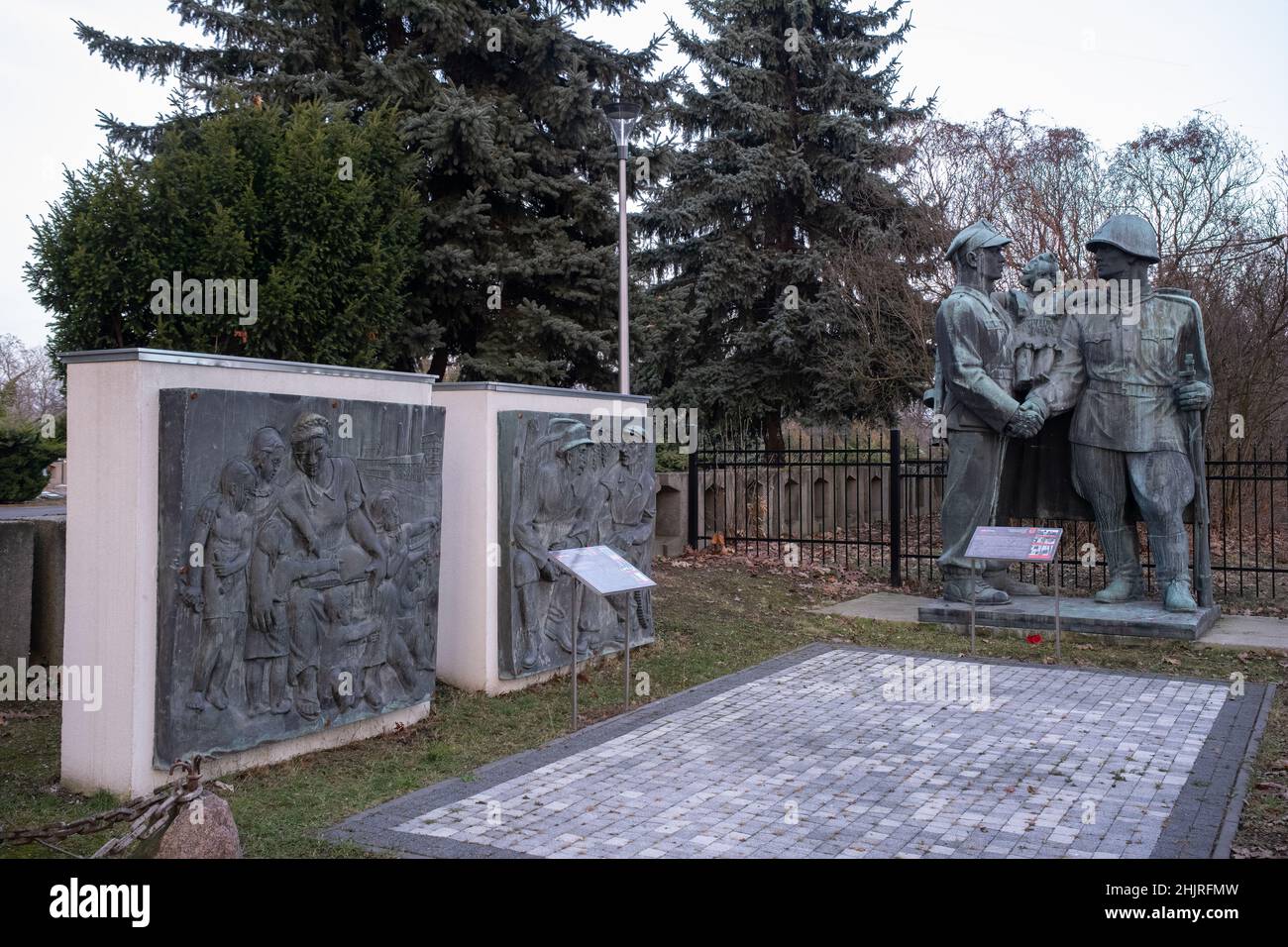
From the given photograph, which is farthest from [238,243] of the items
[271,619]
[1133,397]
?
[1133,397]

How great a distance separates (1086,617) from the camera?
1076 cm

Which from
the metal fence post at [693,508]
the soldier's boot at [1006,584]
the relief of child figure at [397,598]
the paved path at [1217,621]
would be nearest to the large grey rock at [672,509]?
the metal fence post at [693,508]

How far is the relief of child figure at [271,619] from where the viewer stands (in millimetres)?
6090

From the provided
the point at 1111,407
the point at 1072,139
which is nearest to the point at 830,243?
the point at 1072,139

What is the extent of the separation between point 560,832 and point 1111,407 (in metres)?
7.95

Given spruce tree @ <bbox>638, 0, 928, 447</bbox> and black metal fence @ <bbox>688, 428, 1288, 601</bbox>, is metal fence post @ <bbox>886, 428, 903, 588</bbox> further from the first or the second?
spruce tree @ <bbox>638, 0, 928, 447</bbox>

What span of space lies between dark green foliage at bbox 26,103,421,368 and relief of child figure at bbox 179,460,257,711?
6566mm

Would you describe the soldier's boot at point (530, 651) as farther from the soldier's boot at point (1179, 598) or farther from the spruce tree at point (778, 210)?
the spruce tree at point (778, 210)

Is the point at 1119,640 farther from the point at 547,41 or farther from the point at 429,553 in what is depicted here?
the point at 547,41

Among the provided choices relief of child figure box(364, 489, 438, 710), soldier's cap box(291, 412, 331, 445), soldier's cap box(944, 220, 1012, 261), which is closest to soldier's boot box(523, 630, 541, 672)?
relief of child figure box(364, 489, 438, 710)

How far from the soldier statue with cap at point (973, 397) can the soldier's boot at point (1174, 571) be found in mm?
1504

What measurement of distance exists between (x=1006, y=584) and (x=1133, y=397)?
2.41 m

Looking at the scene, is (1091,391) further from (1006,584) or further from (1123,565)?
(1006,584)

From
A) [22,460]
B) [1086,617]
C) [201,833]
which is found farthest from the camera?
[22,460]
